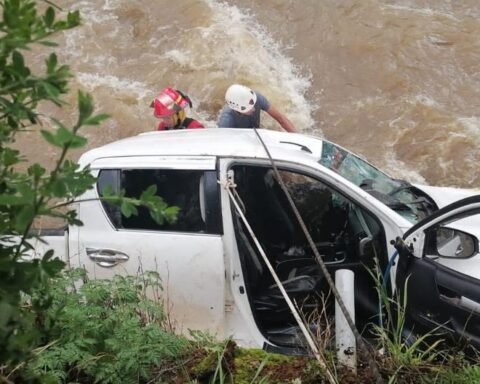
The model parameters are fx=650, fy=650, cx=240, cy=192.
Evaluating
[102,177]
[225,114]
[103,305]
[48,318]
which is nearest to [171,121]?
[225,114]

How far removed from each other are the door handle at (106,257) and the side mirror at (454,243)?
1998 mm

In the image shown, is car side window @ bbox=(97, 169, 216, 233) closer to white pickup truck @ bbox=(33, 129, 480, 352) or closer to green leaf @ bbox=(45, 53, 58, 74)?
white pickup truck @ bbox=(33, 129, 480, 352)

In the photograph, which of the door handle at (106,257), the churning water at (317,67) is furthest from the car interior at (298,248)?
the churning water at (317,67)

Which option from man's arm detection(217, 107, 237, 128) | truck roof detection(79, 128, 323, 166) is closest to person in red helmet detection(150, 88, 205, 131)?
man's arm detection(217, 107, 237, 128)

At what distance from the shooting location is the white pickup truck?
4066 millimetres

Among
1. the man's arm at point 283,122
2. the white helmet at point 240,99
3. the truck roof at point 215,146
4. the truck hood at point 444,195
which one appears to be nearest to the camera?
the truck roof at point 215,146

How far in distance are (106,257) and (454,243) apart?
225 centimetres

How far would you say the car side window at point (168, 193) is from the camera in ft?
14.0

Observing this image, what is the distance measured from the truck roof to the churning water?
353 centimetres

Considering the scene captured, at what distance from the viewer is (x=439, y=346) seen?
371 cm

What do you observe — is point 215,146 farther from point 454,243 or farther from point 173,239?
point 454,243

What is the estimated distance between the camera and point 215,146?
174 inches

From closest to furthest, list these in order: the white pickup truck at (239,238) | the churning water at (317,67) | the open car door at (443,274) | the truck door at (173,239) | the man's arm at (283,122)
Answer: the open car door at (443,274)
the white pickup truck at (239,238)
the truck door at (173,239)
the man's arm at (283,122)
the churning water at (317,67)

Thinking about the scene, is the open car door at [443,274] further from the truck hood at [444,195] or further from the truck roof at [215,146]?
the truck roof at [215,146]
